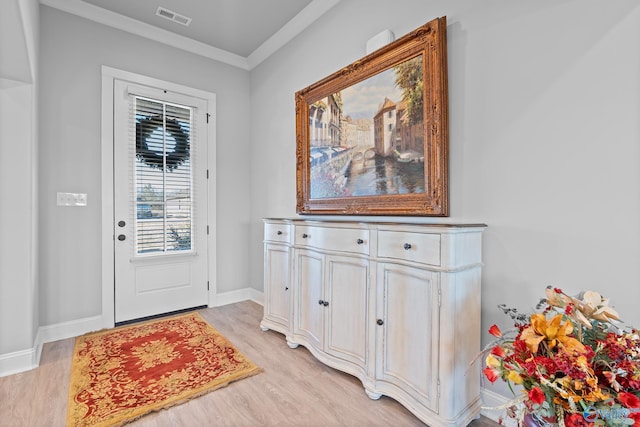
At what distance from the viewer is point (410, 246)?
67.7 inches

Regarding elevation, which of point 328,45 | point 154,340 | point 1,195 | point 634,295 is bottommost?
point 154,340

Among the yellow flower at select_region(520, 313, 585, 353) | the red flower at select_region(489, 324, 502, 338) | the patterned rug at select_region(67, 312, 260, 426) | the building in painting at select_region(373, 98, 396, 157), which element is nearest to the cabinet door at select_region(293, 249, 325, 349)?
the patterned rug at select_region(67, 312, 260, 426)

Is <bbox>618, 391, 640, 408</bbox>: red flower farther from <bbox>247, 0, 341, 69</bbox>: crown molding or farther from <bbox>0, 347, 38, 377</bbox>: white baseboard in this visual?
<bbox>0, 347, 38, 377</bbox>: white baseboard

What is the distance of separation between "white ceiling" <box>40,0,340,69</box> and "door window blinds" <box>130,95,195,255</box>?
2.40 ft

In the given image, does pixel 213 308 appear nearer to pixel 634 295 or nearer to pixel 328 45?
pixel 328 45

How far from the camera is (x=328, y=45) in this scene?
284cm

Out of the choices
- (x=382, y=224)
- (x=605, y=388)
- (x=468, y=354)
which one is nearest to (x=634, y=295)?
(x=605, y=388)

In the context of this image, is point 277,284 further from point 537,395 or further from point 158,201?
point 537,395

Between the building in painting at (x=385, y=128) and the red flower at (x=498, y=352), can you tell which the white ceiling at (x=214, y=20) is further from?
the red flower at (x=498, y=352)

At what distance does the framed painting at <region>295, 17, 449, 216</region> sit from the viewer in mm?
1905

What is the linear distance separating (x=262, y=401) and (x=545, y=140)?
84.2 inches

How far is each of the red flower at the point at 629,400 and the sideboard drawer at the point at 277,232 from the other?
2111mm

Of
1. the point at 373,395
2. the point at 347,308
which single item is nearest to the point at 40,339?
the point at 347,308

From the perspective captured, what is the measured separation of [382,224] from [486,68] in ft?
3.47
